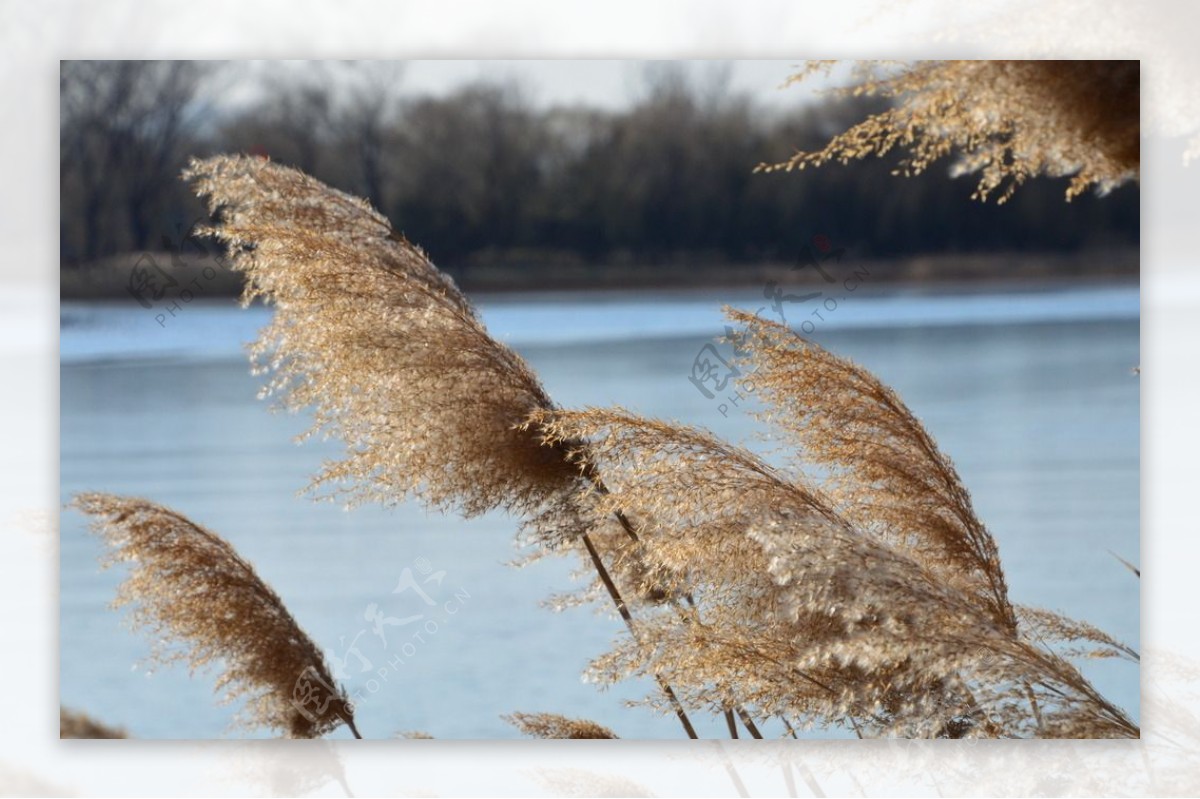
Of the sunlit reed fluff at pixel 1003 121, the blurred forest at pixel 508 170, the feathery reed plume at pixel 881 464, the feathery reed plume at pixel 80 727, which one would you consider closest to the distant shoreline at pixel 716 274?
the blurred forest at pixel 508 170

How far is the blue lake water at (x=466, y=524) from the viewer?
3.03 meters

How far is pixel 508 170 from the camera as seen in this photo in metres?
3.14

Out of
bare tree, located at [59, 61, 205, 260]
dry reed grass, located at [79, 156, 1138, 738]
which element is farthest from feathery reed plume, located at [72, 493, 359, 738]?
bare tree, located at [59, 61, 205, 260]

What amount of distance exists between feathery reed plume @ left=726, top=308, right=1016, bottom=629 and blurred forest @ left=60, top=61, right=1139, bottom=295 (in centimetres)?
43

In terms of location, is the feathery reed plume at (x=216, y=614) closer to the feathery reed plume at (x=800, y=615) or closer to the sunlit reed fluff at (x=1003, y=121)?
the feathery reed plume at (x=800, y=615)

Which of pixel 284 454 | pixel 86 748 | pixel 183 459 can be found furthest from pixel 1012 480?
pixel 86 748

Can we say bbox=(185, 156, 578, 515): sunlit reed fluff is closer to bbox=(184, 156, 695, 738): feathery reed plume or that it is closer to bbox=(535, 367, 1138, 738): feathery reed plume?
bbox=(184, 156, 695, 738): feathery reed plume

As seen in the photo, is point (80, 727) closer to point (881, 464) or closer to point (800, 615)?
point (800, 615)

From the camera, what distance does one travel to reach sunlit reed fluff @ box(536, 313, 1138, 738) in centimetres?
236

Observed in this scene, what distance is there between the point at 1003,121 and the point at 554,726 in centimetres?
145

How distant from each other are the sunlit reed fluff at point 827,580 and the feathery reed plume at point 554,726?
211 mm

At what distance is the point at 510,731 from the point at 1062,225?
4.86ft

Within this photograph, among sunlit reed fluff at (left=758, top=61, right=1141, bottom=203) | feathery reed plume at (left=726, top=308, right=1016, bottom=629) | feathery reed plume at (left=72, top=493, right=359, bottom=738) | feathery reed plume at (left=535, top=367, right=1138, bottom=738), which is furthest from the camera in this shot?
sunlit reed fluff at (left=758, top=61, right=1141, bottom=203)
